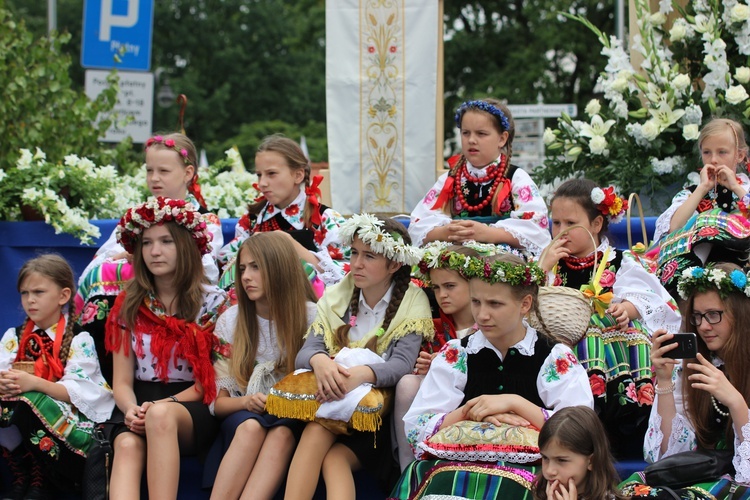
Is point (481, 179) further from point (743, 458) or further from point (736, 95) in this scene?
point (743, 458)

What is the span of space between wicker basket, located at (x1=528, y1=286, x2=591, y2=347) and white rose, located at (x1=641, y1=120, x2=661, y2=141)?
7.00 feet

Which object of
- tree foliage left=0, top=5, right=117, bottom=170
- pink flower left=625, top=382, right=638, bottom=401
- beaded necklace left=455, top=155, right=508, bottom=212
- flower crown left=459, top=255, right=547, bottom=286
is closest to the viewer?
flower crown left=459, top=255, right=547, bottom=286

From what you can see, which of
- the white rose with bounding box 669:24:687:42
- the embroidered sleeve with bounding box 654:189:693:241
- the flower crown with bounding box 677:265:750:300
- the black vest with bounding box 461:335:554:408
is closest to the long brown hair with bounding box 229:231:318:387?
the black vest with bounding box 461:335:554:408

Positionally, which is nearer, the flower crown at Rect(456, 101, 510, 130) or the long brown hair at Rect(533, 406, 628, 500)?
the long brown hair at Rect(533, 406, 628, 500)

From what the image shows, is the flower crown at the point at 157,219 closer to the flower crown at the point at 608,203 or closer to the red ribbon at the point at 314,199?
the red ribbon at the point at 314,199

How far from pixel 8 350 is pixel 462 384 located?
2310 mm

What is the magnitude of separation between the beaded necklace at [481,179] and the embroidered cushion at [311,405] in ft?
4.97

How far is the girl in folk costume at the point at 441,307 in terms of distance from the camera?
4648mm

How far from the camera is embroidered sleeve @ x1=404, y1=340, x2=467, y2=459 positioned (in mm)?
4359

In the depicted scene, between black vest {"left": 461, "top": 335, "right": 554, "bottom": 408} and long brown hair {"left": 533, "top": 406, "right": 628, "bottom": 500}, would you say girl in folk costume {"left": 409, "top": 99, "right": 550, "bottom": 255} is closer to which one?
black vest {"left": 461, "top": 335, "right": 554, "bottom": 408}

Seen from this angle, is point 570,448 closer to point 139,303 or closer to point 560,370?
point 560,370

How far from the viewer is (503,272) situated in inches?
169

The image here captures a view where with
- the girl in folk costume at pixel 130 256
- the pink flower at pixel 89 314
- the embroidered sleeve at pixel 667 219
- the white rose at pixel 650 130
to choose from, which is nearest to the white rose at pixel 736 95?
the white rose at pixel 650 130

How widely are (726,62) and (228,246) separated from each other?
3.24 metres
